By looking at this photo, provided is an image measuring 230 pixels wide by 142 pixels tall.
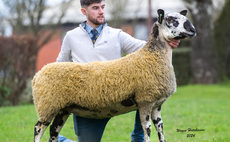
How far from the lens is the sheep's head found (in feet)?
10.9

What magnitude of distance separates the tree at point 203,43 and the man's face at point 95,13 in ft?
35.0

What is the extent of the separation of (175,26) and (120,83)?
882 mm

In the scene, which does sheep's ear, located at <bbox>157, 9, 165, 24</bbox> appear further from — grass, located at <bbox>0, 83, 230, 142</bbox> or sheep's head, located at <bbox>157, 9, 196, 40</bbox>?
grass, located at <bbox>0, 83, 230, 142</bbox>

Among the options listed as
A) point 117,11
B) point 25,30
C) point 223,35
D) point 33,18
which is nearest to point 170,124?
point 33,18

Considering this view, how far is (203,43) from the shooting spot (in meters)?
13.9

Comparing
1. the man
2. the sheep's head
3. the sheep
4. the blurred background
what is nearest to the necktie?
the man

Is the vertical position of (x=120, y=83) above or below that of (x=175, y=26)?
below

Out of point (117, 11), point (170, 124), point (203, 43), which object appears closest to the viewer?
point (170, 124)

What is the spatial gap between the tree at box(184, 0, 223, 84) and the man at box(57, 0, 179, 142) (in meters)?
10.5

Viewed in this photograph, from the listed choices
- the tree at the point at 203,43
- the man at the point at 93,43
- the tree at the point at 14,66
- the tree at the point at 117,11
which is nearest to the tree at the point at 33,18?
the tree at the point at 14,66

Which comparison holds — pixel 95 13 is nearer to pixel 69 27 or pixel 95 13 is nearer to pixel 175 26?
pixel 175 26

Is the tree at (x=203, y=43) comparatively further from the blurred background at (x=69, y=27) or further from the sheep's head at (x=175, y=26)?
the sheep's head at (x=175, y=26)

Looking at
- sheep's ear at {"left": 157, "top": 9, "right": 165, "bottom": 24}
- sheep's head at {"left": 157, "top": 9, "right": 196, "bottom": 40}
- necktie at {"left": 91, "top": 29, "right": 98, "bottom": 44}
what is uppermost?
sheep's ear at {"left": 157, "top": 9, "right": 165, "bottom": 24}

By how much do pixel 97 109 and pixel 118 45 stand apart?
3.22ft
